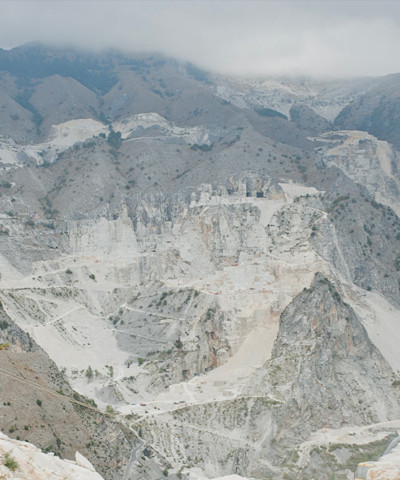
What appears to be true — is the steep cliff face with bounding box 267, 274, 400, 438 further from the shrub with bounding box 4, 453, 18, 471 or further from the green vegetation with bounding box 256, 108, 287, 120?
the green vegetation with bounding box 256, 108, 287, 120

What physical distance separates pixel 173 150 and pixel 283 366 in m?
70.1

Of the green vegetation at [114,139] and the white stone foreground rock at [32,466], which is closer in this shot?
the white stone foreground rock at [32,466]

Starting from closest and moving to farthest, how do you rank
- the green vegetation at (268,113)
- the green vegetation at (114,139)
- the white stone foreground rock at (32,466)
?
the white stone foreground rock at (32,466) → the green vegetation at (114,139) → the green vegetation at (268,113)

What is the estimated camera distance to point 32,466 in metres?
37.3

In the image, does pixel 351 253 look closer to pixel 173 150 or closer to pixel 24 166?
pixel 173 150

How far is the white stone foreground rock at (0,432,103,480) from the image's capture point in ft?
119

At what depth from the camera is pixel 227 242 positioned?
5010 inches

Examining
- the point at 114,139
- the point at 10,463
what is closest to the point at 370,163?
the point at 114,139

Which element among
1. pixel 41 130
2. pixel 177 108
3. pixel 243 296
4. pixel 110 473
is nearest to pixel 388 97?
pixel 177 108

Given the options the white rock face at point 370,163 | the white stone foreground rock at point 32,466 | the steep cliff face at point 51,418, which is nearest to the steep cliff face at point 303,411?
the steep cliff face at point 51,418

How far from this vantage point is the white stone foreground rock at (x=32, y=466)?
119 ft

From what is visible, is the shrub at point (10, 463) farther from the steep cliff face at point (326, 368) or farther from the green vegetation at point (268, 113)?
the green vegetation at point (268, 113)

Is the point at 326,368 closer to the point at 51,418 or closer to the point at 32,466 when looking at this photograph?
the point at 51,418

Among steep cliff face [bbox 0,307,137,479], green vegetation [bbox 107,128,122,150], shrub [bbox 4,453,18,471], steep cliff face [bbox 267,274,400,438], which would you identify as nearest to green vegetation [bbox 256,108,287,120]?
green vegetation [bbox 107,128,122,150]
